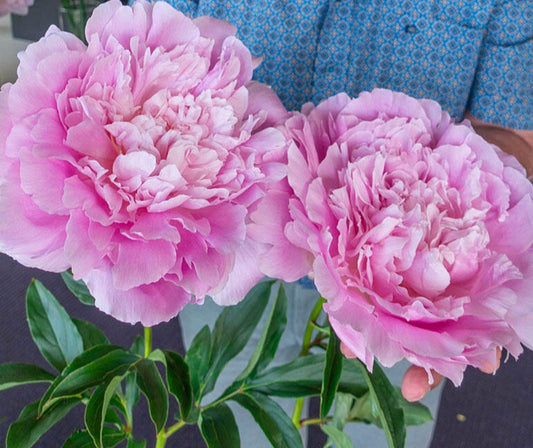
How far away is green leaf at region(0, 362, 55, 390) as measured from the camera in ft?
1.67

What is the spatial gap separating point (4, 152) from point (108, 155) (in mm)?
56

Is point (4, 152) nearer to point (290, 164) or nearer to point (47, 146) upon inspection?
point (47, 146)

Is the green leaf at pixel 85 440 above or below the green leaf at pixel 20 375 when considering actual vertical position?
below

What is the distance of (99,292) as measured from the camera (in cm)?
31

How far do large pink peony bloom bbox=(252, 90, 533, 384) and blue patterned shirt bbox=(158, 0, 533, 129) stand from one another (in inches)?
12.8

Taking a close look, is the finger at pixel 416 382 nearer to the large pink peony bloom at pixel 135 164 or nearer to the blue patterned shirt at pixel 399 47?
the large pink peony bloom at pixel 135 164

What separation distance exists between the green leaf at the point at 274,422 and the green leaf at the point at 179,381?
75 millimetres

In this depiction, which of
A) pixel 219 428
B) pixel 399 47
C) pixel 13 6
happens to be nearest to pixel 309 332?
pixel 219 428

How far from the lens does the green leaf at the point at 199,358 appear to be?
1.89 feet

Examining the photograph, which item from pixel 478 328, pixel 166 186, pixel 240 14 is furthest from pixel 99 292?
pixel 240 14

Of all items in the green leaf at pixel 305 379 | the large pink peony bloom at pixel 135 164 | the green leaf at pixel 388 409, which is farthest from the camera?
the green leaf at pixel 305 379

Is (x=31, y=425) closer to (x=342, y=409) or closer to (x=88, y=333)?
(x=88, y=333)

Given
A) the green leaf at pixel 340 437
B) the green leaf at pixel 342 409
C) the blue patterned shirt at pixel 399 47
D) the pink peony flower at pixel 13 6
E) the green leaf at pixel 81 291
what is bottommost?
the green leaf at pixel 342 409

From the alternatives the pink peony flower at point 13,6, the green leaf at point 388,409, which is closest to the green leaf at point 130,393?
the green leaf at point 388,409
